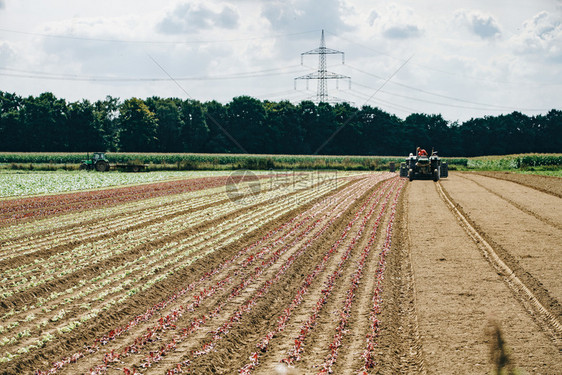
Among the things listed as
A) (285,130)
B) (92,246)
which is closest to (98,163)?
(92,246)

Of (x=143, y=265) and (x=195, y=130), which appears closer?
(x=143, y=265)

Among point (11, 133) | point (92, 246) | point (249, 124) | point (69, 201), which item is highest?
point (249, 124)

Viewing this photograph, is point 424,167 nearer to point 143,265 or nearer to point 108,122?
point 143,265

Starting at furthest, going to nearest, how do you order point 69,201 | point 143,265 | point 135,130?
point 135,130 → point 69,201 → point 143,265

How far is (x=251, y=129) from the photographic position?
103 metres

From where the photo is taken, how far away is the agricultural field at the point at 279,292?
7.22 metres

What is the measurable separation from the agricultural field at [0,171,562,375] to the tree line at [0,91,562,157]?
248 feet

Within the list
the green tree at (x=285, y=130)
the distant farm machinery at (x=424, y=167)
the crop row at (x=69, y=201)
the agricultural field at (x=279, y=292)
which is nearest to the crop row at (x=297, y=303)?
the agricultural field at (x=279, y=292)

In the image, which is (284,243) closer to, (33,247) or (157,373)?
(33,247)

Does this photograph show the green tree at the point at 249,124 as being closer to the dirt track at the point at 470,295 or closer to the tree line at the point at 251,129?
the tree line at the point at 251,129

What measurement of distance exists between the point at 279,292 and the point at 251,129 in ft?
307

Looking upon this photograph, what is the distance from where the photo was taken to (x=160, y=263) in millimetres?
13008

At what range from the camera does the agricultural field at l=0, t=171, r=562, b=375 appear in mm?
7219

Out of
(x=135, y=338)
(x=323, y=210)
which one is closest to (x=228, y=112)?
(x=323, y=210)
